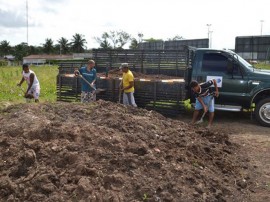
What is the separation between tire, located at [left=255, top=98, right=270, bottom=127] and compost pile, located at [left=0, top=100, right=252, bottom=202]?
3.26 m

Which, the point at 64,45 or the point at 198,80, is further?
the point at 64,45

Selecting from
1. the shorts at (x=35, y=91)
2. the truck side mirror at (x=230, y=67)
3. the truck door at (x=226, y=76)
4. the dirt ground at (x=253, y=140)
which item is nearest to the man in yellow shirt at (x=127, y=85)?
the dirt ground at (x=253, y=140)

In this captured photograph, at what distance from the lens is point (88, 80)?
10414 mm

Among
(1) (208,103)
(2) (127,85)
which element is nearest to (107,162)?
(1) (208,103)

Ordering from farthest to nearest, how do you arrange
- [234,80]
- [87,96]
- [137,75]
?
1. [137,75]
2. [87,96]
3. [234,80]

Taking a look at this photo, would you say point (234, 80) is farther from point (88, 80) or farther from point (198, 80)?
point (88, 80)

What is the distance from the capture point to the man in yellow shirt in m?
9.88

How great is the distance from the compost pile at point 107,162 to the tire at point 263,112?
326 cm

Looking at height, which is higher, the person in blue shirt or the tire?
the person in blue shirt

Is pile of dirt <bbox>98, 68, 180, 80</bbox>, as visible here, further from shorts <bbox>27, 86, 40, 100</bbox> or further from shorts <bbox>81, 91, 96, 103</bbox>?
shorts <bbox>27, 86, 40, 100</bbox>

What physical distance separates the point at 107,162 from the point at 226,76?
5856 mm

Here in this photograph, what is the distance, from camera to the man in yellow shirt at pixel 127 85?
9875 mm

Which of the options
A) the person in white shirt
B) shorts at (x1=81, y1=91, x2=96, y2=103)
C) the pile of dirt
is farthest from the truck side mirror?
the person in white shirt

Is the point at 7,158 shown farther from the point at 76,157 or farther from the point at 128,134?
the point at 128,134
